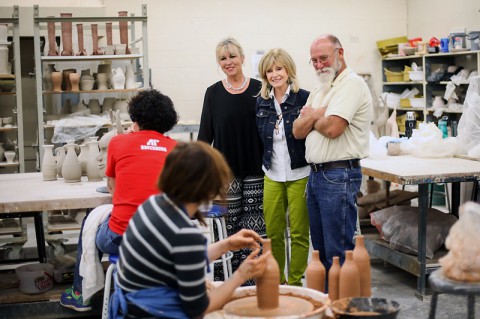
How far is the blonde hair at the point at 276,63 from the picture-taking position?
4238 millimetres

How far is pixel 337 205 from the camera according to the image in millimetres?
3799

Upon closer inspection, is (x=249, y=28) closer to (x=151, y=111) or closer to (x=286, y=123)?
(x=286, y=123)

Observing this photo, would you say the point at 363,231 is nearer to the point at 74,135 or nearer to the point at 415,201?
the point at 415,201

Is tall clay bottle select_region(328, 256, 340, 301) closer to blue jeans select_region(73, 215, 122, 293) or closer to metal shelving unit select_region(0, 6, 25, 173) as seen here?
blue jeans select_region(73, 215, 122, 293)

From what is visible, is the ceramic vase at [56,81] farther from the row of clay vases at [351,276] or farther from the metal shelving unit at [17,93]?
the row of clay vases at [351,276]

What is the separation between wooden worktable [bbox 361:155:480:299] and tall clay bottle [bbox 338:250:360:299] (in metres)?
1.76

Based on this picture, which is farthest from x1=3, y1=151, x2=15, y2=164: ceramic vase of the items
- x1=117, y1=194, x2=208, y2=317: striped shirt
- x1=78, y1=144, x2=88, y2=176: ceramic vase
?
x1=117, y1=194, x2=208, y2=317: striped shirt

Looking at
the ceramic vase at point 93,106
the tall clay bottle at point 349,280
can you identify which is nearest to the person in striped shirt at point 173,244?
the tall clay bottle at point 349,280

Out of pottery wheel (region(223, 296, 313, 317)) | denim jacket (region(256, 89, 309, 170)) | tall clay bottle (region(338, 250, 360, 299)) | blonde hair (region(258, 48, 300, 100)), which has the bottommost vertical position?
pottery wheel (region(223, 296, 313, 317))

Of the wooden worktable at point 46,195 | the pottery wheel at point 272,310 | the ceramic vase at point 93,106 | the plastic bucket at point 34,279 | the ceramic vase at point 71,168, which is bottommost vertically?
the plastic bucket at point 34,279

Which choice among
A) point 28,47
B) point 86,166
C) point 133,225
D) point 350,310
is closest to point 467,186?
point 86,166

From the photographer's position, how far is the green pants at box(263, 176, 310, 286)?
167 inches

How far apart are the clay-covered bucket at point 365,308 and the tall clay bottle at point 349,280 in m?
0.12

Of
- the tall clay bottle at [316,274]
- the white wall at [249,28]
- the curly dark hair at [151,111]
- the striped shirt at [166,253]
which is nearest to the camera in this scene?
the striped shirt at [166,253]
